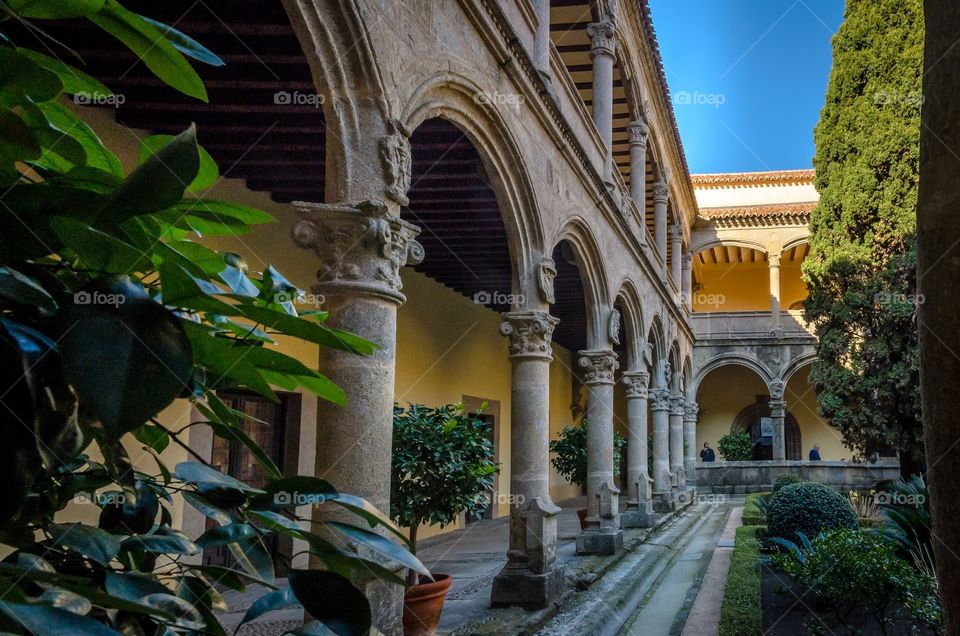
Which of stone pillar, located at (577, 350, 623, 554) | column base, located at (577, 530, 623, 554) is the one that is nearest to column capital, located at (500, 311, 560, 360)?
stone pillar, located at (577, 350, 623, 554)

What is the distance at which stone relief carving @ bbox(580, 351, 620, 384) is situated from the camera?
10000 mm

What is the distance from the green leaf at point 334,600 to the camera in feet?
2.02

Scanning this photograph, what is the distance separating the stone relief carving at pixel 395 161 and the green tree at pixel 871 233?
10.6 metres

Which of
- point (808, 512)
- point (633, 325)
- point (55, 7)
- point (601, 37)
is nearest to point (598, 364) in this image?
point (808, 512)

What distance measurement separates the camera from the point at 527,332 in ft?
24.1

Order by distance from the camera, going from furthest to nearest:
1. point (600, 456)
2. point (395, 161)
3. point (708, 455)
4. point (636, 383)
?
1. point (708, 455)
2. point (636, 383)
3. point (600, 456)
4. point (395, 161)

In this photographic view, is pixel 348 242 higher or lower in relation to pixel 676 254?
lower

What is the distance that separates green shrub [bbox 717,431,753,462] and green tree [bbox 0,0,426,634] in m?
24.8

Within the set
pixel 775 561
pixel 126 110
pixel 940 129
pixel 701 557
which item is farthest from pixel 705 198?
pixel 940 129

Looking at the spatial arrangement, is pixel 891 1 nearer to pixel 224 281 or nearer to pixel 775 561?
pixel 775 561

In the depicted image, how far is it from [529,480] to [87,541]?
22.3 ft

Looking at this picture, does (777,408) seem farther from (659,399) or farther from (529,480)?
(529,480)

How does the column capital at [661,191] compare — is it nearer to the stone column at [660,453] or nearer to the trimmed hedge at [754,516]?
the stone column at [660,453]

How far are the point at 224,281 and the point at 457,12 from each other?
547cm
